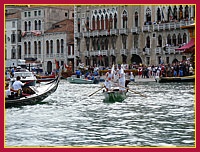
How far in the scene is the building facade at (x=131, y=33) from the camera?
38438 millimetres

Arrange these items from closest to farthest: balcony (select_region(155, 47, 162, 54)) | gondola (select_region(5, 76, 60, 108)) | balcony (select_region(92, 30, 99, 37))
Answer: gondola (select_region(5, 76, 60, 108))
balcony (select_region(155, 47, 162, 54))
balcony (select_region(92, 30, 99, 37))

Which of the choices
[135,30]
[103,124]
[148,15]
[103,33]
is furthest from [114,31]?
[103,124]

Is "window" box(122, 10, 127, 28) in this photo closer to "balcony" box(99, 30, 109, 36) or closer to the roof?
"balcony" box(99, 30, 109, 36)

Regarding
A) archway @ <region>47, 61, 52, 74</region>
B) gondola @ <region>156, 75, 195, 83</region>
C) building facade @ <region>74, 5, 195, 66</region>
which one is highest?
building facade @ <region>74, 5, 195, 66</region>

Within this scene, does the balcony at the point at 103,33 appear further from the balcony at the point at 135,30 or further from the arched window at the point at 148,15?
the arched window at the point at 148,15

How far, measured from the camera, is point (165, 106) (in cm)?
1545

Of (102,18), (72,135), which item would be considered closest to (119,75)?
(72,135)

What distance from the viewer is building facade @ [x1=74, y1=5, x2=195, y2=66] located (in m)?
38.4

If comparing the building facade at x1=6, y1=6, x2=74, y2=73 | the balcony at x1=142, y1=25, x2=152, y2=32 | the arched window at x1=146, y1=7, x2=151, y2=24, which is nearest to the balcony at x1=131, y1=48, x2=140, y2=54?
the balcony at x1=142, y1=25, x2=152, y2=32

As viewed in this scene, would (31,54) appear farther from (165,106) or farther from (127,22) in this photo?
(165,106)

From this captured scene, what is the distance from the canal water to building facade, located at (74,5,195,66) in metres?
21.9

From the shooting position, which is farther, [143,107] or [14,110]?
[143,107]

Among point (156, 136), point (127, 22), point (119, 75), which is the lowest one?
point (156, 136)

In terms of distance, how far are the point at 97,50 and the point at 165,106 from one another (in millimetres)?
29864
